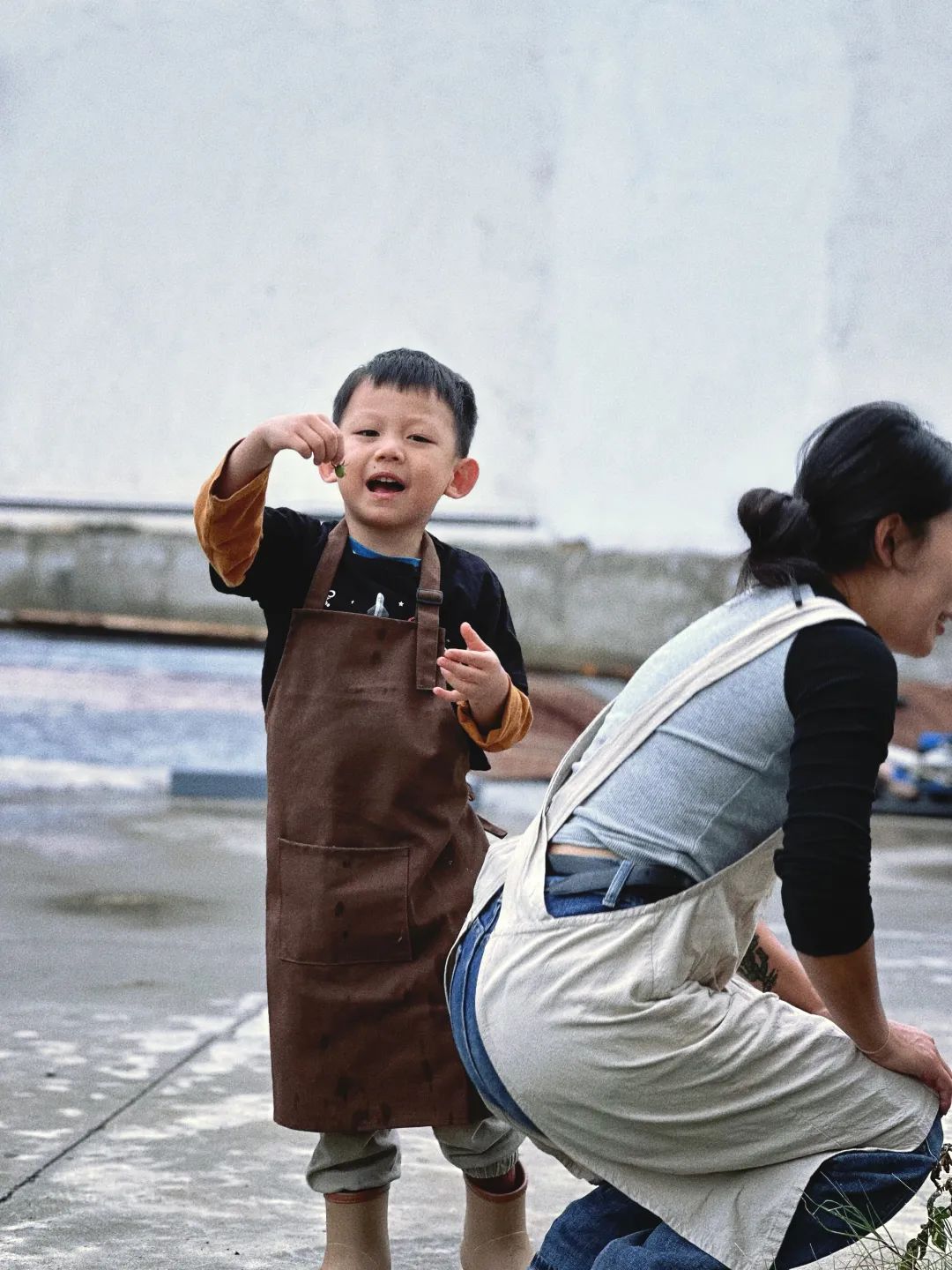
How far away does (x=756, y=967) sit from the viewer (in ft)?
6.75

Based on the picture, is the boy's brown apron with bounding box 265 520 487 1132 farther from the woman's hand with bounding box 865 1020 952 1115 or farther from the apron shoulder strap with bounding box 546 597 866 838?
the woman's hand with bounding box 865 1020 952 1115

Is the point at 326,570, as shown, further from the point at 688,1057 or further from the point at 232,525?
the point at 688,1057

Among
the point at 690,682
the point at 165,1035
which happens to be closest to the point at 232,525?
the point at 690,682

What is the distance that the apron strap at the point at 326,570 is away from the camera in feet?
7.27

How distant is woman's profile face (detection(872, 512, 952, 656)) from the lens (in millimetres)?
1782

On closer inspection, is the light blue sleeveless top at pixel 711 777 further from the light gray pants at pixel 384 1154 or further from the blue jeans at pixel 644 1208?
the light gray pants at pixel 384 1154

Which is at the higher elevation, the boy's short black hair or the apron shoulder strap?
the boy's short black hair

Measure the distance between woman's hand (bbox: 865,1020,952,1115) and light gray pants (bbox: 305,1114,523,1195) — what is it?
0.57m

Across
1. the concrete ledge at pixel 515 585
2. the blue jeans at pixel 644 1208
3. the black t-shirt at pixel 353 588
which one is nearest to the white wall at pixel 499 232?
the concrete ledge at pixel 515 585

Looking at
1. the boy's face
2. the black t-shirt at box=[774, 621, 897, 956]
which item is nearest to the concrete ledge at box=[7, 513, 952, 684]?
the boy's face

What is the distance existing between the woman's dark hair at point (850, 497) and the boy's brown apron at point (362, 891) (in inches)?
22.3

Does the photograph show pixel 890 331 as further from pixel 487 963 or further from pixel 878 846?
pixel 487 963

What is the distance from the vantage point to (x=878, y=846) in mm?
6043

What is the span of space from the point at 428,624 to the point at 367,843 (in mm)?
285
